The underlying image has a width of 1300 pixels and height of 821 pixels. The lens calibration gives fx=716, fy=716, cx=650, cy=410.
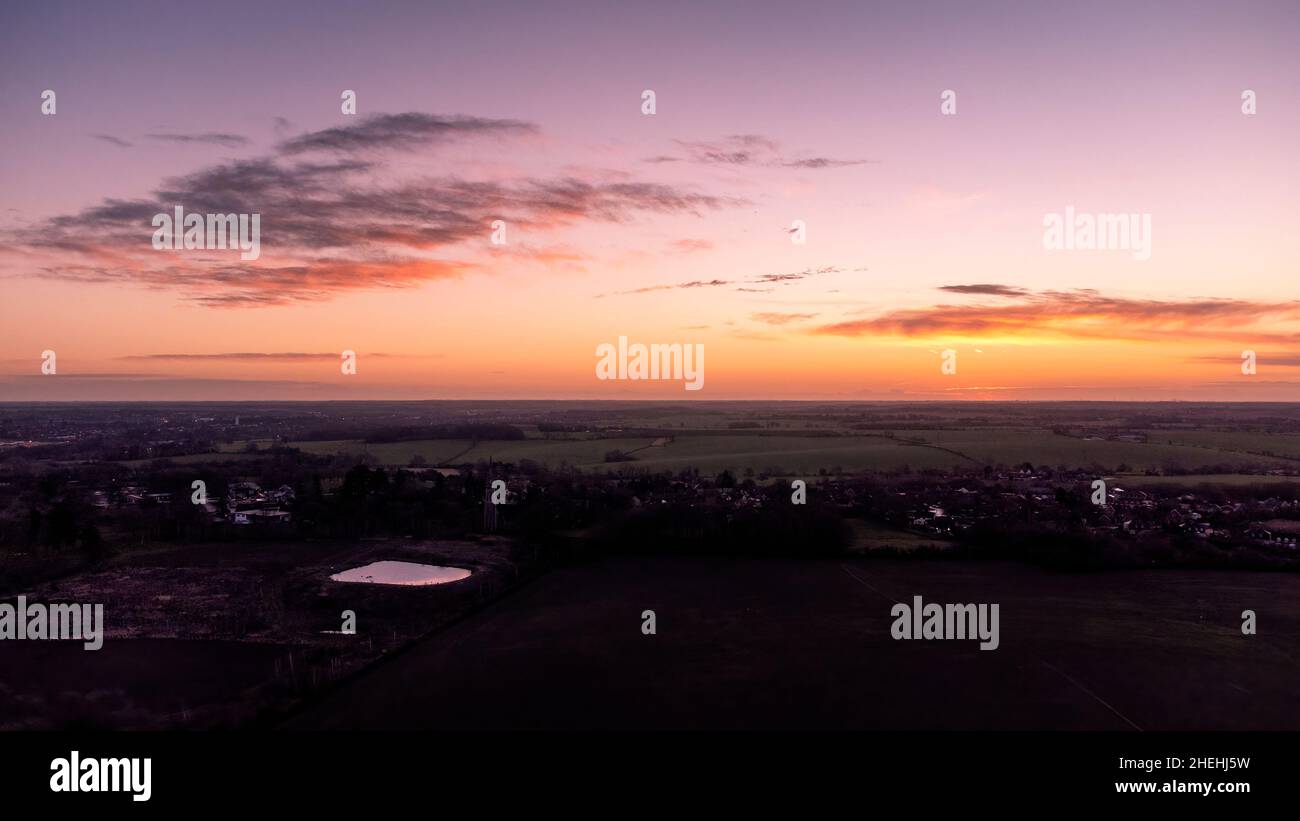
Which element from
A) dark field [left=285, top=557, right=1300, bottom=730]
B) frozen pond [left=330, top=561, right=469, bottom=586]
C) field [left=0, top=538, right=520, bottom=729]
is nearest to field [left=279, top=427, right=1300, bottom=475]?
A: frozen pond [left=330, top=561, right=469, bottom=586]

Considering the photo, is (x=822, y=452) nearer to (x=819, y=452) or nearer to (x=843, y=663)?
(x=819, y=452)

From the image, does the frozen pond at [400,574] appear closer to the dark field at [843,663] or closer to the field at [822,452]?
the dark field at [843,663]

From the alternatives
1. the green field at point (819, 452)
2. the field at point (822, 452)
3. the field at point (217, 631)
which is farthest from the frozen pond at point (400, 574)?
the green field at point (819, 452)

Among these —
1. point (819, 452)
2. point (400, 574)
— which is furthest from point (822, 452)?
point (400, 574)
